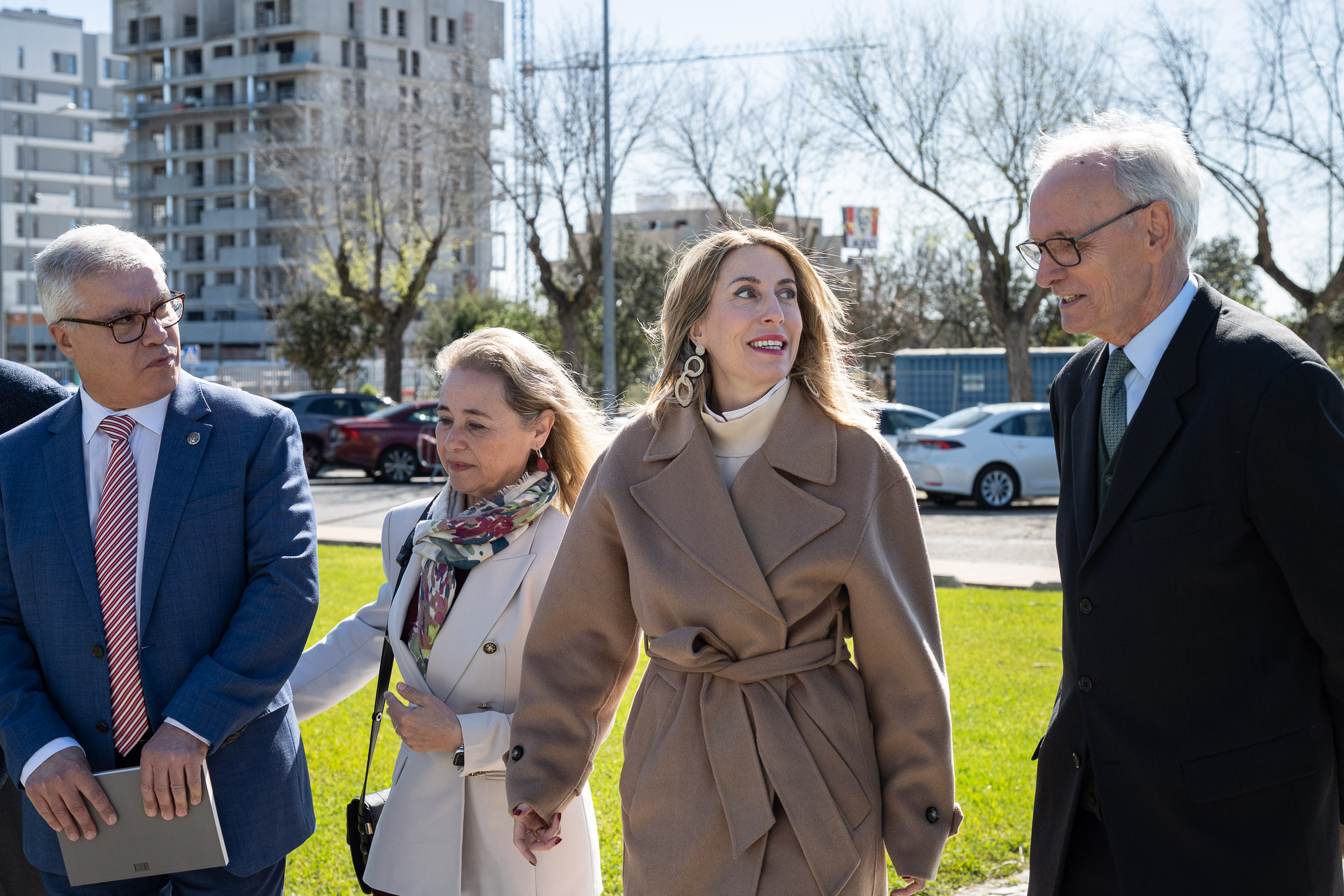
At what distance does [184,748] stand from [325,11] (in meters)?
77.1

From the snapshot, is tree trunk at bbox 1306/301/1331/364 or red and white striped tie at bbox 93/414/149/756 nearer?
red and white striped tie at bbox 93/414/149/756

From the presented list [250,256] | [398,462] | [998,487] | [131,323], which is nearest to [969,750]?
[131,323]

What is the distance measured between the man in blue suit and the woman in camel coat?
620 mm

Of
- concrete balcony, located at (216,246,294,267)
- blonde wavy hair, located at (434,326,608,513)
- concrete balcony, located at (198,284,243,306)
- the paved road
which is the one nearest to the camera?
blonde wavy hair, located at (434,326,608,513)

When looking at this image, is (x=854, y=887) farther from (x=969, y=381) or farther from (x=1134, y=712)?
(x=969, y=381)

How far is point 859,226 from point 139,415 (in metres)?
33.4

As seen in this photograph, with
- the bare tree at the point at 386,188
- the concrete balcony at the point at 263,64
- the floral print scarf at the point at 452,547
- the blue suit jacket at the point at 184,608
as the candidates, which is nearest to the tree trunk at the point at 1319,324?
the bare tree at the point at 386,188

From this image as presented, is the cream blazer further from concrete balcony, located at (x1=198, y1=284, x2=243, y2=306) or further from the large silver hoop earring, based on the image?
concrete balcony, located at (x1=198, y1=284, x2=243, y2=306)

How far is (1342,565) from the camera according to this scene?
2199 millimetres

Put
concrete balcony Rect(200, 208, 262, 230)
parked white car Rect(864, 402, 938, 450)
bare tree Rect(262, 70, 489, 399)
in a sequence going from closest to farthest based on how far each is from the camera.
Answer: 1. parked white car Rect(864, 402, 938, 450)
2. bare tree Rect(262, 70, 489, 399)
3. concrete balcony Rect(200, 208, 262, 230)

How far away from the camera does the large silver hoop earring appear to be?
2811 millimetres

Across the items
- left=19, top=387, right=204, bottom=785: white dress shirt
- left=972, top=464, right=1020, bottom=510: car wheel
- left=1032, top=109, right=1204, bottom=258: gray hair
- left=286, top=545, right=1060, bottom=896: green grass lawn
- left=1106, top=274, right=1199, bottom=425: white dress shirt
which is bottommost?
left=972, top=464, right=1020, bottom=510: car wheel

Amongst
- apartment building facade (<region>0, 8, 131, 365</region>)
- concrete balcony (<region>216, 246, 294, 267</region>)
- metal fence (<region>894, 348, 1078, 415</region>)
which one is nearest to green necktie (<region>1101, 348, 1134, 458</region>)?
metal fence (<region>894, 348, 1078, 415</region>)

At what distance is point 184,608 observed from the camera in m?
2.71
